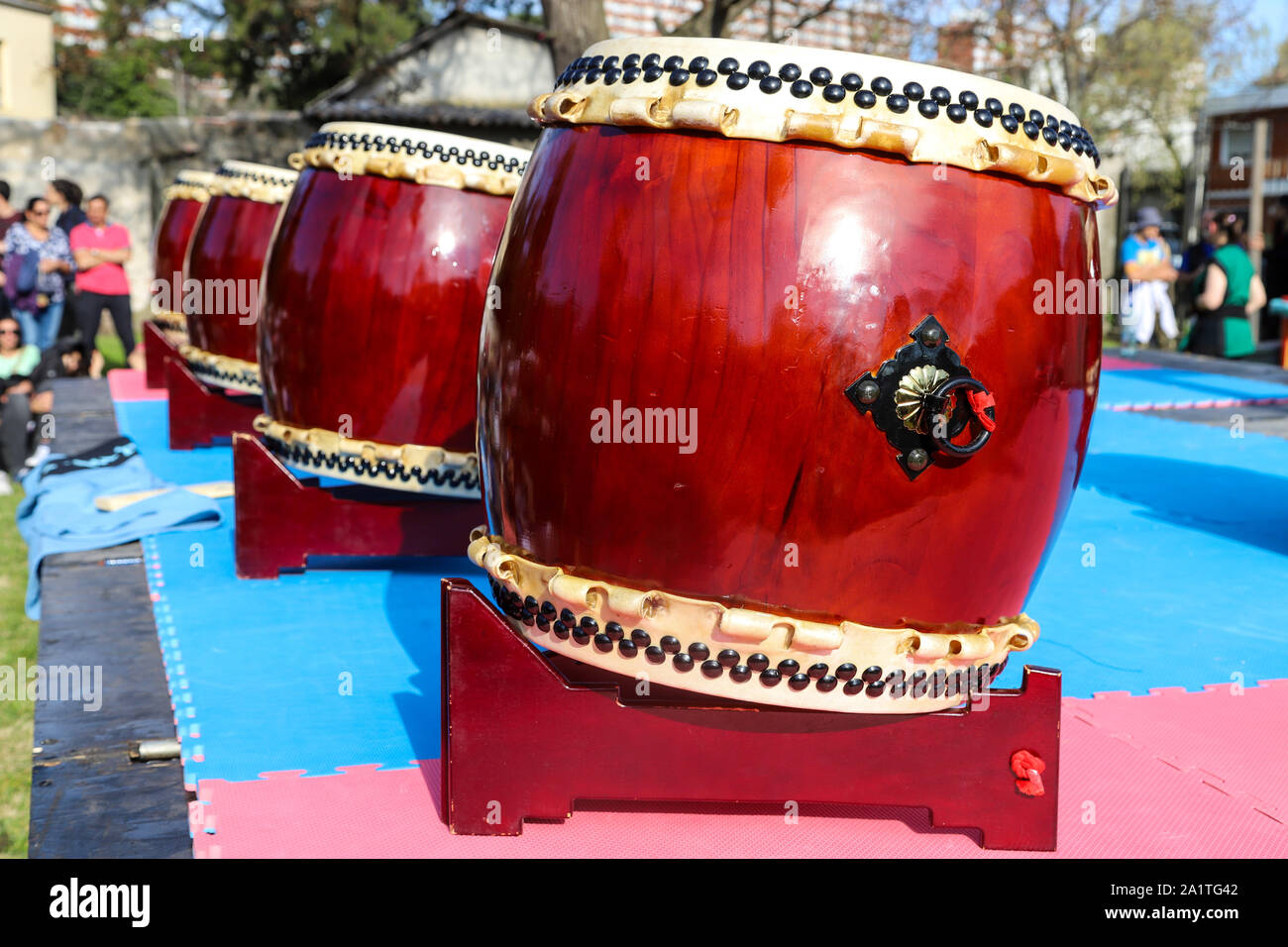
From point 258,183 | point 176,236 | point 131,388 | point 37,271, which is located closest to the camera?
point 258,183

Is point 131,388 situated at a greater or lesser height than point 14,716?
greater

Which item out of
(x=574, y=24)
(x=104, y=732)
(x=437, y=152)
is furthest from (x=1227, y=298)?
(x=104, y=732)

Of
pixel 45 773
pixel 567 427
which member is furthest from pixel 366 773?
pixel 567 427

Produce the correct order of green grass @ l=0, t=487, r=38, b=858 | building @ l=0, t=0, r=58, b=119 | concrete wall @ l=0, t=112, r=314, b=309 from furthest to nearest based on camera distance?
1. building @ l=0, t=0, r=58, b=119
2. concrete wall @ l=0, t=112, r=314, b=309
3. green grass @ l=0, t=487, r=38, b=858

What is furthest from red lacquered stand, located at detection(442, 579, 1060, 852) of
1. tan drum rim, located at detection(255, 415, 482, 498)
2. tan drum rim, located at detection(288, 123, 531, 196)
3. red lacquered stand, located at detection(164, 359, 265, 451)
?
red lacquered stand, located at detection(164, 359, 265, 451)

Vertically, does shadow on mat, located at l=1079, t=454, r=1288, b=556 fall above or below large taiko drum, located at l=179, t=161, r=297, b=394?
below

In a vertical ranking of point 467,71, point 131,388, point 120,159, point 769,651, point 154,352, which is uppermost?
point 467,71

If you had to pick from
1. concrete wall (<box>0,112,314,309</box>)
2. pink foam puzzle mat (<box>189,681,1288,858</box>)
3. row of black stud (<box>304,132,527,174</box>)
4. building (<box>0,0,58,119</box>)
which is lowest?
pink foam puzzle mat (<box>189,681,1288,858</box>)

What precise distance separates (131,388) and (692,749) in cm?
605

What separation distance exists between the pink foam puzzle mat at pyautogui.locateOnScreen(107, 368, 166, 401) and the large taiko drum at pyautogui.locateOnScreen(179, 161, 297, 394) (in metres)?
1.61

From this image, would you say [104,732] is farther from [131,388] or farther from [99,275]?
[99,275]

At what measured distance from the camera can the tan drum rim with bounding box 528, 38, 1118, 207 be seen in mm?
1711

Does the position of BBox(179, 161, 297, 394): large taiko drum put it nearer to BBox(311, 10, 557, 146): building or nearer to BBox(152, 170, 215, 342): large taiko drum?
BBox(152, 170, 215, 342): large taiko drum

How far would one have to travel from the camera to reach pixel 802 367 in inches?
66.7
